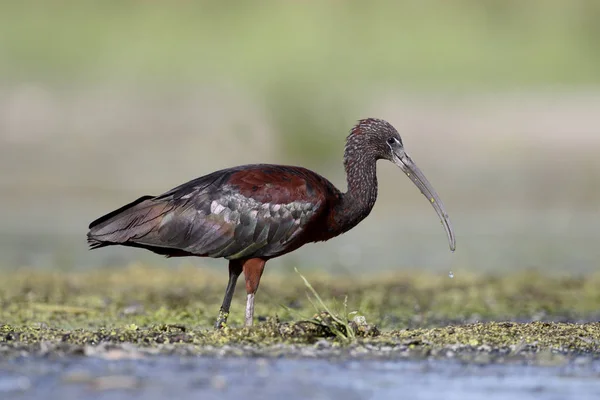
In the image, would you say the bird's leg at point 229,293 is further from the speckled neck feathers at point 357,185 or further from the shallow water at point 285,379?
the shallow water at point 285,379

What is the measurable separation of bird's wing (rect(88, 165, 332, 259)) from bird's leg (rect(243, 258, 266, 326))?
0.08 meters

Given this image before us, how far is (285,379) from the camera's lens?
7586mm

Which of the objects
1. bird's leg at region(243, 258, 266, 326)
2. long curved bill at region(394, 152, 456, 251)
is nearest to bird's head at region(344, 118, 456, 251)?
long curved bill at region(394, 152, 456, 251)

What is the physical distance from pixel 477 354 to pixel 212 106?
18619 mm

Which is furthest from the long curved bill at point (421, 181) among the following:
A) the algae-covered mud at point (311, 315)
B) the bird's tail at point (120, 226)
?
the bird's tail at point (120, 226)

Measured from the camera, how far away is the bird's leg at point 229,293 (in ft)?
33.2

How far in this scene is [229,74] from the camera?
29312 mm

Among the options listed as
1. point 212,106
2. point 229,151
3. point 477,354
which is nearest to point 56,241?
point 229,151

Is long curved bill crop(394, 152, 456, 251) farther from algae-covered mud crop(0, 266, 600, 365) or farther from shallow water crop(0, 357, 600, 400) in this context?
shallow water crop(0, 357, 600, 400)

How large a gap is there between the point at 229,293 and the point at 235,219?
1.83 feet

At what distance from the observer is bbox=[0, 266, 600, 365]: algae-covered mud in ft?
28.3

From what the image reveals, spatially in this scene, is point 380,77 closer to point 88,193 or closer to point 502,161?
point 502,161

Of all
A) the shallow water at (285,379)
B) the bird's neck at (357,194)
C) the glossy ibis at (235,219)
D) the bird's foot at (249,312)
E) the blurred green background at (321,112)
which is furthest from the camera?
the blurred green background at (321,112)

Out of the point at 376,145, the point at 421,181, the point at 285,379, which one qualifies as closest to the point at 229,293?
the point at 376,145
